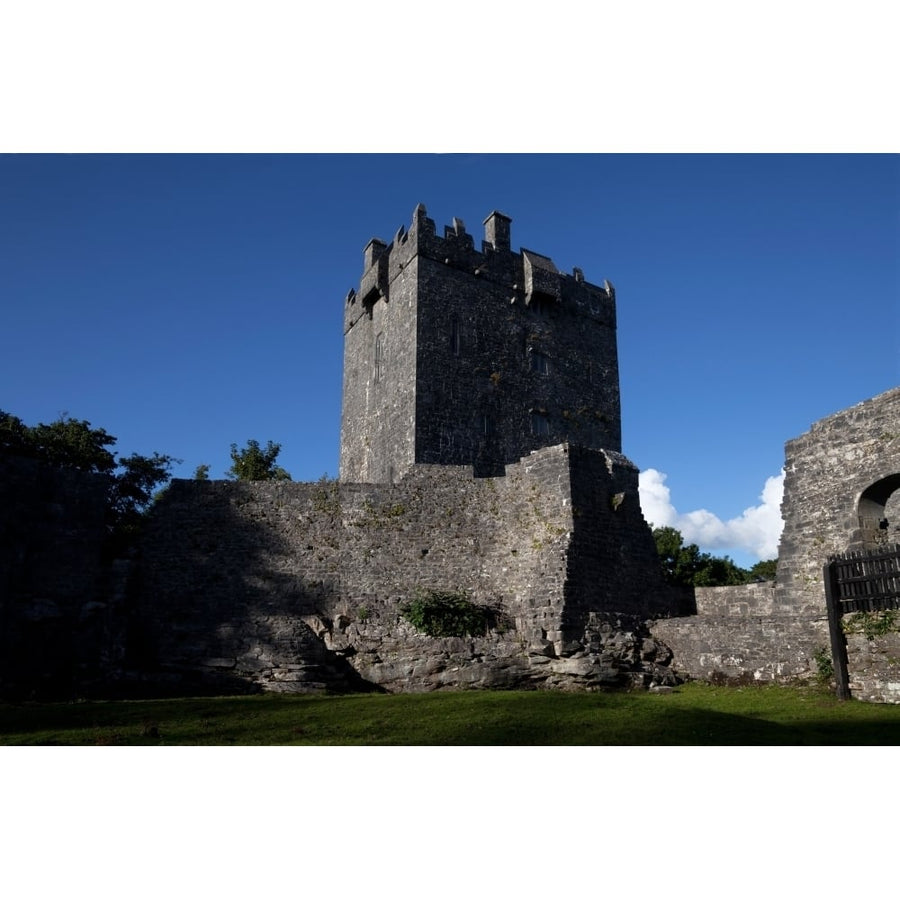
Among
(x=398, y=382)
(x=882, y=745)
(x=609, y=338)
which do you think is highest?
(x=609, y=338)

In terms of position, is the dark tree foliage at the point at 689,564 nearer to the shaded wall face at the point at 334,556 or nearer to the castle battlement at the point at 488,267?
the castle battlement at the point at 488,267

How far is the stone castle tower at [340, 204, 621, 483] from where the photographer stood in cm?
3381

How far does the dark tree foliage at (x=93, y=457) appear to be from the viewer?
28422 mm

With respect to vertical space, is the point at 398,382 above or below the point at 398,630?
above

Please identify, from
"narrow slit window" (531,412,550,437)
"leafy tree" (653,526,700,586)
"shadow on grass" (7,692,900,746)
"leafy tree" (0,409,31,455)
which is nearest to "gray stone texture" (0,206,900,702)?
"shadow on grass" (7,692,900,746)

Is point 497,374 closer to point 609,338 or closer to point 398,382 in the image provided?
point 398,382

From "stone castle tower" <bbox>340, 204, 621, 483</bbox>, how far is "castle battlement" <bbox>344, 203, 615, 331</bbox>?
57 mm

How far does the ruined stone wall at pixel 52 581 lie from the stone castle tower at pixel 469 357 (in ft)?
43.4

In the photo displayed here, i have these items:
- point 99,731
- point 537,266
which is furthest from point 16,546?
point 537,266

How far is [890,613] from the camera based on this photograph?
1595 centimetres

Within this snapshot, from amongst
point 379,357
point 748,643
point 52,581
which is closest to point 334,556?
point 52,581

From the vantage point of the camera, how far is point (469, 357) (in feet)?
115

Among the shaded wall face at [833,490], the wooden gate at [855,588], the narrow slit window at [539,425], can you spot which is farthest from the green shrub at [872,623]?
the narrow slit window at [539,425]

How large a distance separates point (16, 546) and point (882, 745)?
18067 mm
